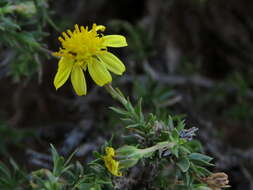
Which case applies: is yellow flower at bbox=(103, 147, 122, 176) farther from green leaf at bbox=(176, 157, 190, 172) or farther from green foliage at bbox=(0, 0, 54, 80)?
green foliage at bbox=(0, 0, 54, 80)

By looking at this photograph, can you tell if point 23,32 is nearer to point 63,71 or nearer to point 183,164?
point 63,71

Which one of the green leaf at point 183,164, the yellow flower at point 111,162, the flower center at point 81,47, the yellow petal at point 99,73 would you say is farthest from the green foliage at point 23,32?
the green leaf at point 183,164

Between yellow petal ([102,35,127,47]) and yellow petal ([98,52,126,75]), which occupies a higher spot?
yellow petal ([102,35,127,47])

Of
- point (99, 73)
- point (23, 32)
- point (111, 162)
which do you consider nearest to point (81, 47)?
point (99, 73)

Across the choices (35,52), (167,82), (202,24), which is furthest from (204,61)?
(35,52)

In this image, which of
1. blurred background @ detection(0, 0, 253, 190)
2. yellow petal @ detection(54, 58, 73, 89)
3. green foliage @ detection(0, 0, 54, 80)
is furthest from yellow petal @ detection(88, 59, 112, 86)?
blurred background @ detection(0, 0, 253, 190)
